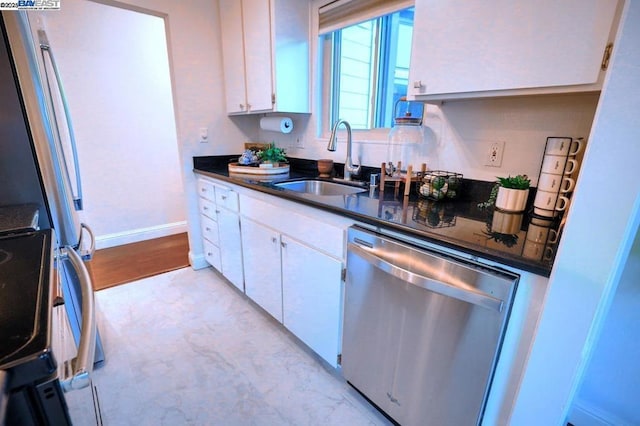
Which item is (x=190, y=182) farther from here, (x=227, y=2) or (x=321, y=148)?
(x=227, y=2)

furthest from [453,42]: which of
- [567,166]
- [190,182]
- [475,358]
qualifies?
[190,182]

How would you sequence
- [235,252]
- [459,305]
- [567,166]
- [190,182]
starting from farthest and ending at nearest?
1. [190,182]
2. [235,252]
3. [567,166]
4. [459,305]

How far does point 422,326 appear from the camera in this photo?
1.04m

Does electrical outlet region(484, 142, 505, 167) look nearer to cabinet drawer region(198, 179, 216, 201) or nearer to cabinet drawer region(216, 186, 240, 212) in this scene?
cabinet drawer region(216, 186, 240, 212)

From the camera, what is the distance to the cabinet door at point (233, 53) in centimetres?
222

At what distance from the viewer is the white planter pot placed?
1.17 m

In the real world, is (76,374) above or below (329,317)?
above

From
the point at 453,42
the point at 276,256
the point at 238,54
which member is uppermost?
the point at 238,54

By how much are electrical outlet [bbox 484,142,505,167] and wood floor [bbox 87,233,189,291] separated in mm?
2597

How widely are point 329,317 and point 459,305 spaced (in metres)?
0.69

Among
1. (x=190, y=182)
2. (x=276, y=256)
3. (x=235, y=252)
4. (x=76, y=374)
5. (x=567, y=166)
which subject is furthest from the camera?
(x=190, y=182)

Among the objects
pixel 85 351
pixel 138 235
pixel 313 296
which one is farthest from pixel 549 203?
pixel 138 235

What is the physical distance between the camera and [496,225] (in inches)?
42.3

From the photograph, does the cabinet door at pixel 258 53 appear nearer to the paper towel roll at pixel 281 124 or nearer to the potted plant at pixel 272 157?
the paper towel roll at pixel 281 124
